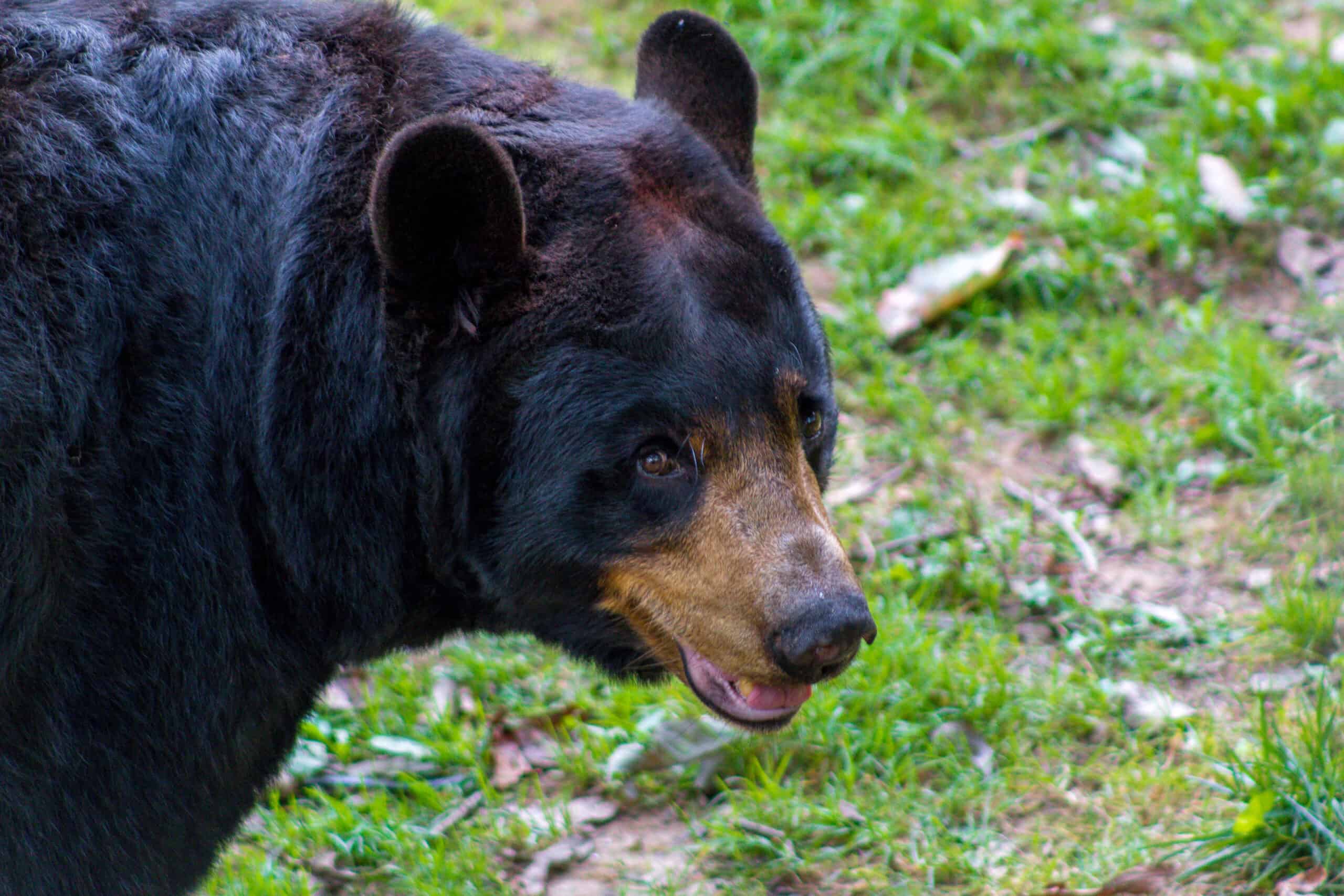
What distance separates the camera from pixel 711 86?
13.9 ft

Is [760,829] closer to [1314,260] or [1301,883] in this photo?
[1301,883]

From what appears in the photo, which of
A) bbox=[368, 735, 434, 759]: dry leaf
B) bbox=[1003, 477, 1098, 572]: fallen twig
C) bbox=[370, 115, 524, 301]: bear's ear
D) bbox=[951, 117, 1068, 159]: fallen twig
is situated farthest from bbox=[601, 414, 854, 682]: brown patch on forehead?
bbox=[951, 117, 1068, 159]: fallen twig

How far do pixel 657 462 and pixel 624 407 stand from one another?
17 centimetres

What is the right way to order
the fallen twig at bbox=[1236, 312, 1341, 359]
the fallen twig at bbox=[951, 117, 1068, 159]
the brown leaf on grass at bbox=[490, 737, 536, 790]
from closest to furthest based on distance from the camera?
the brown leaf on grass at bbox=[490, 737, 536, 790] < the fallen twig at bbox=[1236, 312, 1341, 359] < the fallen twig at bbox=[951, 117, 1068, 159]

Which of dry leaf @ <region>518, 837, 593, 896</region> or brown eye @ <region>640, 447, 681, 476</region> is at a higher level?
brown eye @ <region>640, 447, 681, 476</region>

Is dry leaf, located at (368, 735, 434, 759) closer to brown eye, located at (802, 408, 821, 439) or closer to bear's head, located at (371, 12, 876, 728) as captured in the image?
bear's head, located at (371, 12, 876, 728)

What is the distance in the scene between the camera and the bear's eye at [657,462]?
3.56m

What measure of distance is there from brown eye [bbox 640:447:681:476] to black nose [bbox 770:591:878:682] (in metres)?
0.46

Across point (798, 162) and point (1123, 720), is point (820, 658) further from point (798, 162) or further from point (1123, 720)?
point (798, 162)

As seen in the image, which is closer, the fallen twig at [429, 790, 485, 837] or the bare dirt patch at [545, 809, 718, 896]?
the bare dirt patch at [545, 809, 718, 896]

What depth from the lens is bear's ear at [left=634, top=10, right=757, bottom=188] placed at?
13.8 feet

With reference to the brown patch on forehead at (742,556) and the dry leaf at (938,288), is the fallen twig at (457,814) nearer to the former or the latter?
the brown patch on forehead at (742,556)

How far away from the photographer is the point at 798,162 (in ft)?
25.9

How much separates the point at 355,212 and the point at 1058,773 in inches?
111
